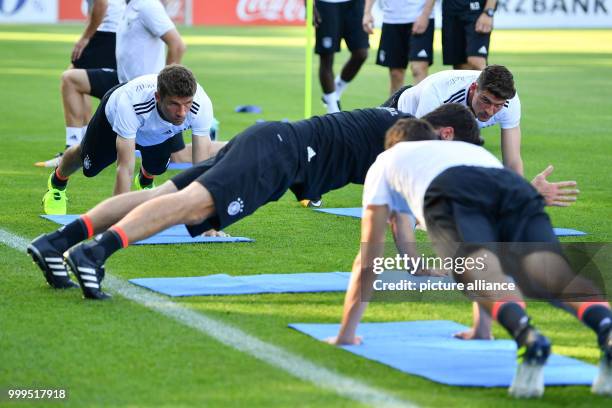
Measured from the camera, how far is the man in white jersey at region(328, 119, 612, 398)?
5.00 m

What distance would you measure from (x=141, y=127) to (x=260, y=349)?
3174mm

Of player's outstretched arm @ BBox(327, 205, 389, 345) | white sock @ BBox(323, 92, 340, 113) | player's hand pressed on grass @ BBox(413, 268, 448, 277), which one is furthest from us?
white sock @ BBox(323, 92, 340, 113)

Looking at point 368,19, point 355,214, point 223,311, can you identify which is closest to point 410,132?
point 223,311

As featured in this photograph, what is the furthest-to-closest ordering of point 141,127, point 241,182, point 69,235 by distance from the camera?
point 141,127
point 69,235
point 241,182

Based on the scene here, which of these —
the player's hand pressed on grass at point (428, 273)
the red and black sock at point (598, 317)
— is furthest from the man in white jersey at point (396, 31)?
the red and black sock at point (598, 317)

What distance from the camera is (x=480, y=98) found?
24.3 feet

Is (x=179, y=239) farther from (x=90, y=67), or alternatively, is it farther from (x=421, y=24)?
(x=421, y=24)

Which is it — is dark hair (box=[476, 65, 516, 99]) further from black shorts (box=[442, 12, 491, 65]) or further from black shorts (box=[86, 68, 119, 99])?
black shorts (box=[442, 12, 491, 65])

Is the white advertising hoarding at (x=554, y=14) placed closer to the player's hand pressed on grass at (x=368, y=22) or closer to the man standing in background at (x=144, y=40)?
the player's hand pressed on grass at (x=368, y=22)

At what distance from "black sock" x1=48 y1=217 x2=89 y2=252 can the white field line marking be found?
0.31 meters

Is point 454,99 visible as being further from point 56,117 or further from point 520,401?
point 56,117

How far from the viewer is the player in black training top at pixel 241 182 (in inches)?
246

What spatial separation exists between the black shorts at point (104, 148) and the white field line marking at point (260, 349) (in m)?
1.77

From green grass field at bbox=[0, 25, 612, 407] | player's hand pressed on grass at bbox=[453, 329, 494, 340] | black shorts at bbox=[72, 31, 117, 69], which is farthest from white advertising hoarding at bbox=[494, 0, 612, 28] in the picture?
player's hand pressed on grass at bbox=[453, 329, 494, 340]
